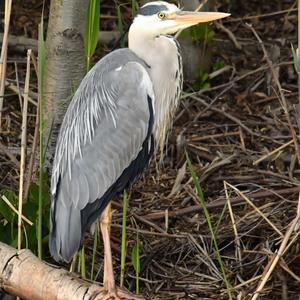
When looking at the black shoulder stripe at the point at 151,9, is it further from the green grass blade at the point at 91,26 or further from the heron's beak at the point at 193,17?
the green grass blade at the point at 91,26

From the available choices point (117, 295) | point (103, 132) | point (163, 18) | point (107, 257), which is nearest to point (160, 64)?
point (163, 18)

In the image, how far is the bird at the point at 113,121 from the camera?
3.55 m

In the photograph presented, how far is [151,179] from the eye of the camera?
4.81 meters

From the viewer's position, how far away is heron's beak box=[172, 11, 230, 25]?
346cm

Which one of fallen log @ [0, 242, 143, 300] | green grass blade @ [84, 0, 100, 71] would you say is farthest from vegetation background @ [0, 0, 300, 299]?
fallen log @ [0, 242, 143, 300]

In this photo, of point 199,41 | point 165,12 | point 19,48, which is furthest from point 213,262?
point 19,48

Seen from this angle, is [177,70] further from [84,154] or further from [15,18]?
[15,18]

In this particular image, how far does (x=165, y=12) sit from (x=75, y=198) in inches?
29.1

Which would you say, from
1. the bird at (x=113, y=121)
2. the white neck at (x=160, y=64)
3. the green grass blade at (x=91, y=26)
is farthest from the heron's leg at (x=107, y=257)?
the green grass blade at (x=91, y=26)

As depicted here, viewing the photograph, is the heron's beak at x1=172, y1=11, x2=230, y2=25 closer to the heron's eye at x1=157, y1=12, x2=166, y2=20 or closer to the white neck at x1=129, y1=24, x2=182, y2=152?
the heron's eye at x1=157, y1=12, x2=166, y2=20

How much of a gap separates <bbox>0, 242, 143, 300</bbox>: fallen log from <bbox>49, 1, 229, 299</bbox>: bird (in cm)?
21

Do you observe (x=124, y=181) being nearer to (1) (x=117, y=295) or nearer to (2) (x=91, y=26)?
(1) (x=117, y=295)

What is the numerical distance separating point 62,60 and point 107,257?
3.32 feet

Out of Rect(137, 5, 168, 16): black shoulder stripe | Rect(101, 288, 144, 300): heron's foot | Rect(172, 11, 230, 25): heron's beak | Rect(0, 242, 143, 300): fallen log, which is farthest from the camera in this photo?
Rect(137, 5, 168, 16): black shoulder stripe
